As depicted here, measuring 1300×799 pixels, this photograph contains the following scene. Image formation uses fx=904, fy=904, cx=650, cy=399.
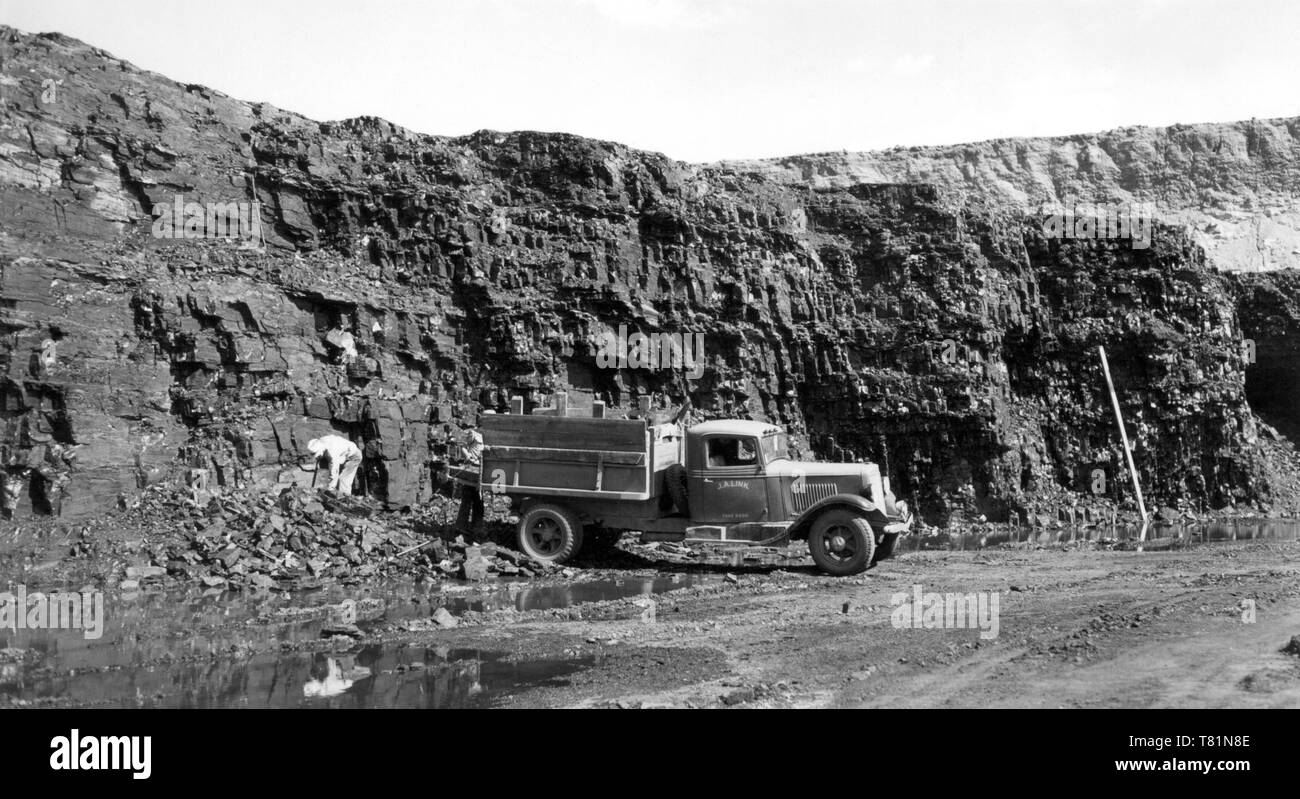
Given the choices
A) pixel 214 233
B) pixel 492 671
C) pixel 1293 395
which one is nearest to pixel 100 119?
pixel 214 233

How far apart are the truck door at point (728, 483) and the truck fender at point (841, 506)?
1.62ft

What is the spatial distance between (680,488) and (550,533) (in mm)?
2092

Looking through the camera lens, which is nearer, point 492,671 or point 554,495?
point 492,671

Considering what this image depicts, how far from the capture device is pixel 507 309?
768 inches

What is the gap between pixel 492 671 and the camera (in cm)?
729

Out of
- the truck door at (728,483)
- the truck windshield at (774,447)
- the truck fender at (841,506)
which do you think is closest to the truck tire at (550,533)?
the truck door at (728,483)

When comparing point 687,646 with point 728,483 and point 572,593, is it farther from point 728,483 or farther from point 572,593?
point 728,483

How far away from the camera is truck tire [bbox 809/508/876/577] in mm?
12039

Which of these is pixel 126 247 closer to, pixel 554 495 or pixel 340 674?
pixel 554 495

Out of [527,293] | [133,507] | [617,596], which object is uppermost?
[527,293]

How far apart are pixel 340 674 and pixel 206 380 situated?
9765 mm

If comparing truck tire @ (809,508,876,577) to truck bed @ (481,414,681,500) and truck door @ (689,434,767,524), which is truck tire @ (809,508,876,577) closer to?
truck door @ (689,434,767,524)

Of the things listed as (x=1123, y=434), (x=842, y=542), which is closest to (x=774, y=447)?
(x=842, y=542)

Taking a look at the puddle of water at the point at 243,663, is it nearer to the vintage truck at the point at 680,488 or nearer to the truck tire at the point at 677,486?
the vintage truck at the point at 680,488
